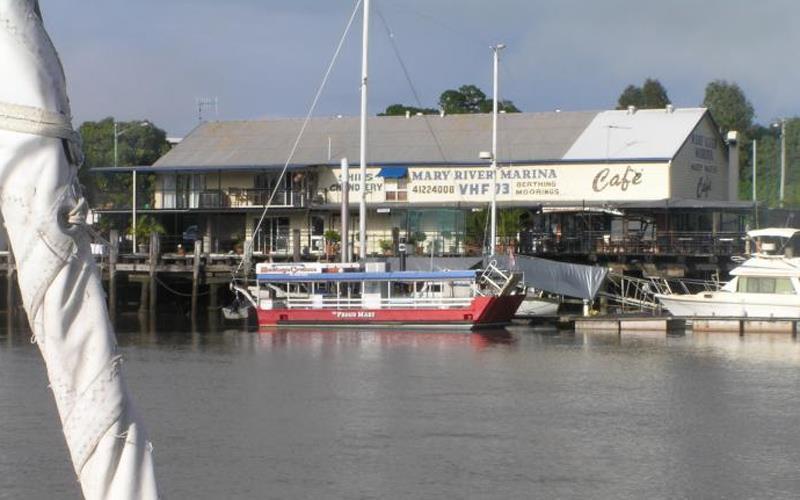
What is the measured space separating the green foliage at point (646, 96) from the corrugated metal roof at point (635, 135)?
5304cm

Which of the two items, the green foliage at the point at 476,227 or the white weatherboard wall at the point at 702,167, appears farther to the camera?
the white weatherboard wall at the point at 702,167

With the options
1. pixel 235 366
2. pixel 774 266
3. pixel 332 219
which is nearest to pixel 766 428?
pixel 235 366

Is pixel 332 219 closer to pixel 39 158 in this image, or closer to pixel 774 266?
pixel 774 266

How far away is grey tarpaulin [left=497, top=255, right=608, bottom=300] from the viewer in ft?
180

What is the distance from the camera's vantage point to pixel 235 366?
39.6 m

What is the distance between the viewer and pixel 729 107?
119625 millimetres

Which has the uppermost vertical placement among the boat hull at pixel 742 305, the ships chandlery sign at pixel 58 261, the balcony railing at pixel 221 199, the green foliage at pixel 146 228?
the balcony railing at pixel 221 199

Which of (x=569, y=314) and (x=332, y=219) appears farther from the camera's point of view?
(x=332, y=219)

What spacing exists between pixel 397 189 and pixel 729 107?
5887 centimetres

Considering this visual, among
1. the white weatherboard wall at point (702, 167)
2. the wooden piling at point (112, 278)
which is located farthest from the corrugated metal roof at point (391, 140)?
the wooden piling at point (112, 278)

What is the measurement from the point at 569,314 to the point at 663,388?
2302 cm

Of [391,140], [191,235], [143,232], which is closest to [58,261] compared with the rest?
[143,232]

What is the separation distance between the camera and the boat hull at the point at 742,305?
5097 centimetres

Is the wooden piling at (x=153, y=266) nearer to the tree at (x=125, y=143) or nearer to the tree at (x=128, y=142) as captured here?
the tree at (x=125, y=143)
